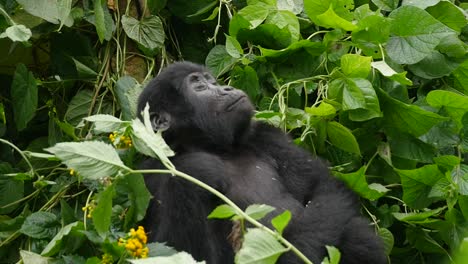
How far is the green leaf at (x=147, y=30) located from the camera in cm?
475

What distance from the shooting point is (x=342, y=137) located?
4137mm

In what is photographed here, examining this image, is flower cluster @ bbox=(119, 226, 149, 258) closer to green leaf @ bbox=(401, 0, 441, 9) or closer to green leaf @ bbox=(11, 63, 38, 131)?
green leaf @ bbox=(11, 63, 38, 131)

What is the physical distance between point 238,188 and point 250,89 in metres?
0.76

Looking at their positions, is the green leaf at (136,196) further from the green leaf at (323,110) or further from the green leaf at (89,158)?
the green leaf at (323,110)

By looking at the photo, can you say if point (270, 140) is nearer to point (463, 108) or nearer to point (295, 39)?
point (295, 39)

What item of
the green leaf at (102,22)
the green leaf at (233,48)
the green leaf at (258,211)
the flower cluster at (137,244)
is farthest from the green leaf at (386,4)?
the green leaf at (258,211)

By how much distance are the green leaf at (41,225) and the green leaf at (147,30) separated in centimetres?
121

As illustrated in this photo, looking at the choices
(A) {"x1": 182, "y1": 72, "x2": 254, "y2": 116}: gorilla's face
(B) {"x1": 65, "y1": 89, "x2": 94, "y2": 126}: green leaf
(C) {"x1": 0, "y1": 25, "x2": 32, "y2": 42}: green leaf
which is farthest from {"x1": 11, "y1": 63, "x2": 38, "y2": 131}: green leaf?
(A) {"x1": 182, "y1": 72, "x2": 254, "y2": 116}: gorilla's face

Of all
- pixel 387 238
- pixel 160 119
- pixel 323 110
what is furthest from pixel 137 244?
pixel 387 238

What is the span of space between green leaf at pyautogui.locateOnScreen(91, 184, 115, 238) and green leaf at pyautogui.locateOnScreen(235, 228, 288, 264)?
25.9 inches

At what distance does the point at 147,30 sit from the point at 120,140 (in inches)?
44.4

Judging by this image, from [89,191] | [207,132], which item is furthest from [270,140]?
[89,191]

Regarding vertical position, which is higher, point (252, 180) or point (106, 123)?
point (106, 123)

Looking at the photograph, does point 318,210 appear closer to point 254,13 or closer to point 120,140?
point 120,140
